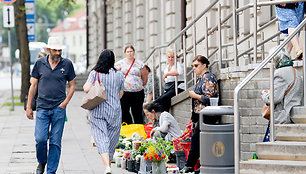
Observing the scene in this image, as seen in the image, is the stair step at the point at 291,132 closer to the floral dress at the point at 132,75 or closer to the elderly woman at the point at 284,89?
the elderly woman at the point at 284,89

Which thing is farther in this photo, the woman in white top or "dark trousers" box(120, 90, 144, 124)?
"dark trousers" box(120, 90, 144, 124)

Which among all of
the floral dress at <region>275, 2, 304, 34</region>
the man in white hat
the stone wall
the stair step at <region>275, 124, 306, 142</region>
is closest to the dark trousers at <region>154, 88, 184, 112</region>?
the stone wall

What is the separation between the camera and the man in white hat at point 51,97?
9297mm

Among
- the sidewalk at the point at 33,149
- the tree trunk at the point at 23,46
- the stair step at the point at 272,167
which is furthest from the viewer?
Result: the tree trunk at the point at 23,46

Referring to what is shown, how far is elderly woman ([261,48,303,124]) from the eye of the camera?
810cm

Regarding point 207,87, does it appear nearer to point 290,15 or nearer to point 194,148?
point 194,148

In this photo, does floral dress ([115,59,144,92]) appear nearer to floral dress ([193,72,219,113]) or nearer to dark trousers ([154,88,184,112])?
dark trousers ([154,88,184,112])

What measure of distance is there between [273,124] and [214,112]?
0.69 m

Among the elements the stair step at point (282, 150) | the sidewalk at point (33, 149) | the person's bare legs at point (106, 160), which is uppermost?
the stair step at point (282, 150)

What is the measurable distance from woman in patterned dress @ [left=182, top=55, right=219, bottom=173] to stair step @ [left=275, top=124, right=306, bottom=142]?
5.45 feet

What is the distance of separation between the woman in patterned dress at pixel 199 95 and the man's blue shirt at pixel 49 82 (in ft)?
5.60

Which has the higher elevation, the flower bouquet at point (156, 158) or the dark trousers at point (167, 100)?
the dark trousers at point (167, 100)

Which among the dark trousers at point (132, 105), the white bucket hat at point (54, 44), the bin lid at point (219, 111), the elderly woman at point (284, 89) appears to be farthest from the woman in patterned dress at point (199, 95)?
the dark trousers at point (132, 105)

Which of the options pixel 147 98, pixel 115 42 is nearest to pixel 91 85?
pixel 147 98
